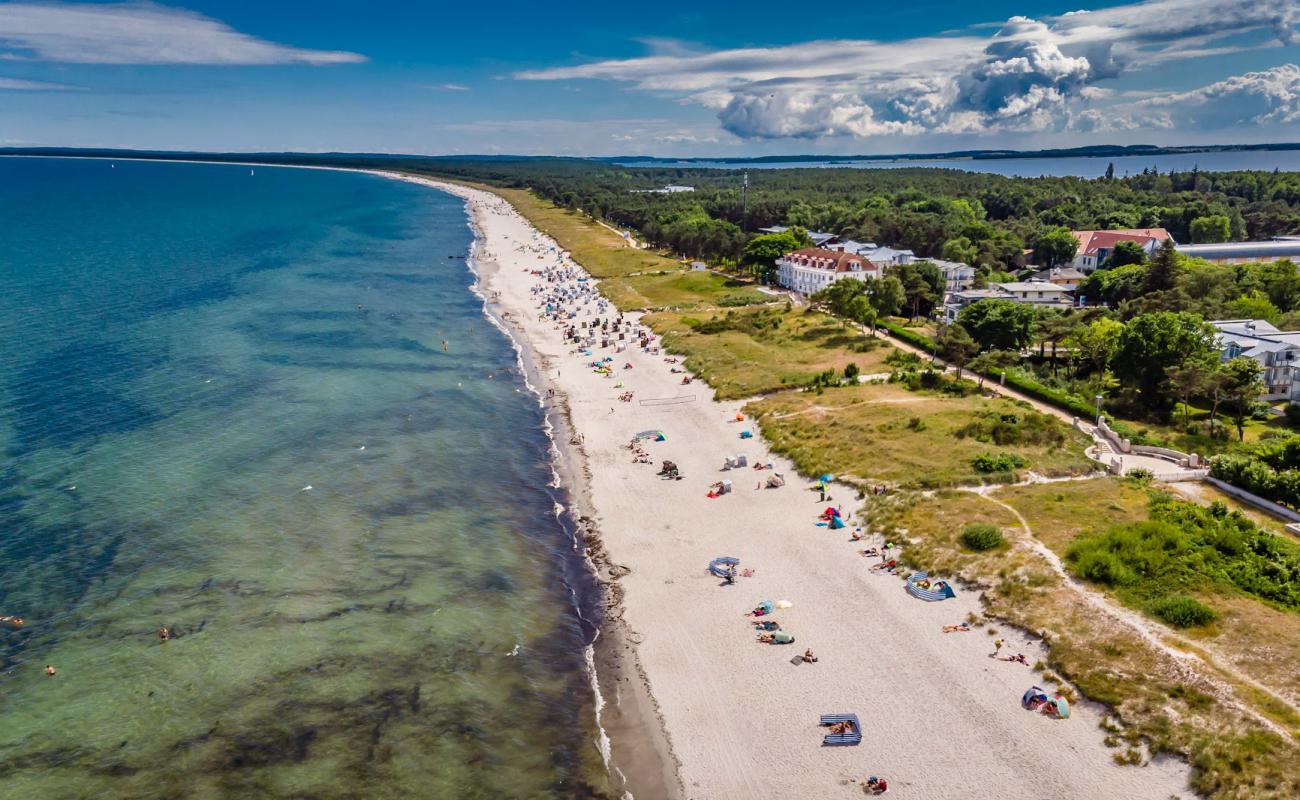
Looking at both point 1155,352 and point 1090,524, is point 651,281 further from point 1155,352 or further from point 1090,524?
point 1090,524

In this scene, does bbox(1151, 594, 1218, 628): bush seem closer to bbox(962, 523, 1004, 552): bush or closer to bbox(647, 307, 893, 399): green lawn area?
bbox(962, 523, 1004, 552): bush

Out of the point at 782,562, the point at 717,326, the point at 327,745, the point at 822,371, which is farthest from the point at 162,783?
the point at 717,326

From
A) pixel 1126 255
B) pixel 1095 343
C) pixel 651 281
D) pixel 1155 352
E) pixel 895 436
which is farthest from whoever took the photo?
pixel 651 281

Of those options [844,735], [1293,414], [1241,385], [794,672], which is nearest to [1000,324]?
[1241,385]

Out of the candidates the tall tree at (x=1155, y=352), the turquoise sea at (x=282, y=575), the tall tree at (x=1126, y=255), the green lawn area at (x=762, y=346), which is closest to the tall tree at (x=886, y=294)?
the green lawn area at (x=762, y=346)

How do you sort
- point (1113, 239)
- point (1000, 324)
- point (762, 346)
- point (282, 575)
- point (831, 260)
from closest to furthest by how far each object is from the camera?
1. point (282, 575)
2. point (1000, 324)
3. point (762, 346)
4. point (831, 260)
5. point (1113, 239)

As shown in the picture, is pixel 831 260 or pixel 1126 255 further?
pixel 1126 255

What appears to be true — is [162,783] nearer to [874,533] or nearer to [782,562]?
[782,562]
